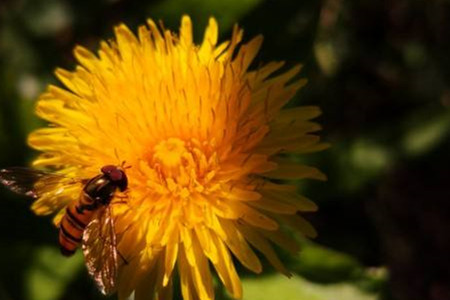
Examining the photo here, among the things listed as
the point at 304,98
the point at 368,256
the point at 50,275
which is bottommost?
the point at 368,256

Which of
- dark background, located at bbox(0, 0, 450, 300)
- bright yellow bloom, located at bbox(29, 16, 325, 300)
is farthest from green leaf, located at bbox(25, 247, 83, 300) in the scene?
bright yellow bloom, located at bbox(29, 16, 325, 300)

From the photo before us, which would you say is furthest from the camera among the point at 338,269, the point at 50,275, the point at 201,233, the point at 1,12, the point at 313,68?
the point at 1,12

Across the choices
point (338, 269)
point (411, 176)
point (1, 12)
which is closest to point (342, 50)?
point (411, 176)

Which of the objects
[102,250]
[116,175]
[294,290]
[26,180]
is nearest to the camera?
[102,250]

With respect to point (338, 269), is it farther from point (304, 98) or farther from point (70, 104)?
point (70, 104)

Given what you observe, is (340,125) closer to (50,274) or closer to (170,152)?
(170,152)

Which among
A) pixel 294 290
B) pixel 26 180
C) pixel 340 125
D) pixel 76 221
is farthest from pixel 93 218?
pixel 340 125

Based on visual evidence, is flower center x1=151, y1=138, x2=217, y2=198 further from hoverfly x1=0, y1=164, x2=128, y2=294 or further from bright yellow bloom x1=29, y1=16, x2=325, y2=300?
hoverfly x1=0, y1=164, x2=128, y2=294
